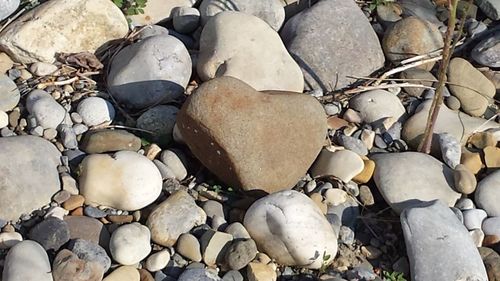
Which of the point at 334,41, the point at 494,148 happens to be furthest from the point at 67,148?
the point at 494,148

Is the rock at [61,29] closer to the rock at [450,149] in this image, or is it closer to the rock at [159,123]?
the rock at [159,123]

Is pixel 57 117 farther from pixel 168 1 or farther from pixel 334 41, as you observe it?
pixel 334 41

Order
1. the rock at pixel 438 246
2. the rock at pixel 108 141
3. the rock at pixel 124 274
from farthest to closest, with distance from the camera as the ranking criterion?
the rock at pixel 108 141 < the rock at pixel 438 246 < the rock at pixel 124 274

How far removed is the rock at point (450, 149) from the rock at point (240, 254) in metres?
1.15

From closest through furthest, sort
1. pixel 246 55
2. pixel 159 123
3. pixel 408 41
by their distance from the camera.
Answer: pixel 159 123 → pixel 246 55 → pixel 408 41

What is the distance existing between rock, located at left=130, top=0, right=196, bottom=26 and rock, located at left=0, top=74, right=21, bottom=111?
81cm

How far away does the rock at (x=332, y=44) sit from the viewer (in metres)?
4.29

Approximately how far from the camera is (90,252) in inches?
128

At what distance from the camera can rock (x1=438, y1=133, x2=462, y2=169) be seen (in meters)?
3.91

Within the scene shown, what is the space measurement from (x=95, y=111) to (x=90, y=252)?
0.87 meters

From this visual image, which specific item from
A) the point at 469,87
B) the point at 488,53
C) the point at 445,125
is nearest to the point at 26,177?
the point at 445,125

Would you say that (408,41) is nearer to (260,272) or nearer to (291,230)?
(291,230)

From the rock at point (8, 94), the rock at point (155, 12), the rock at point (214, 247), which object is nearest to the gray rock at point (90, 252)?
the rock at point (214, 247)

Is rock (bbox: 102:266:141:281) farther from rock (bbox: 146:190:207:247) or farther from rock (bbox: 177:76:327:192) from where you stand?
rock (bbox: 177:76:327:192)
